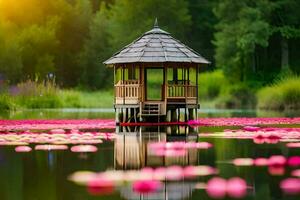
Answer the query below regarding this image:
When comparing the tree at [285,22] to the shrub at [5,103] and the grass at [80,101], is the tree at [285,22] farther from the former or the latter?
the shrub at [5,103]

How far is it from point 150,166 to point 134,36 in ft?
182

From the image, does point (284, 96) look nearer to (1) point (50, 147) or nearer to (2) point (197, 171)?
(1) point (50, 147)

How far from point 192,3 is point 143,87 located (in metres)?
52.2

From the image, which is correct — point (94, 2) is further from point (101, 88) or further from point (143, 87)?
point (143, 87)

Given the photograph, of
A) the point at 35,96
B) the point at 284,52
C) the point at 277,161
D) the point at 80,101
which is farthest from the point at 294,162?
the point at 284,52

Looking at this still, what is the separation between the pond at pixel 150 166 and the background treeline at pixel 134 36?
3441cm

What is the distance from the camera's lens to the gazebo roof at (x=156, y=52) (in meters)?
26.3

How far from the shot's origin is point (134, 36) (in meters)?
66.6

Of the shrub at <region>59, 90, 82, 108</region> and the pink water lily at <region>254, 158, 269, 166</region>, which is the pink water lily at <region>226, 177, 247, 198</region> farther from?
the shrub at <region>59, 90, 82, 108</region>

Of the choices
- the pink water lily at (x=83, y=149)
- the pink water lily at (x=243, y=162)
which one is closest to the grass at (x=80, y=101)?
the pink water lily at (x=83, y=149)

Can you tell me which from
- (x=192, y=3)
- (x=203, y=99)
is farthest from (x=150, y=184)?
(x=192, y=3)

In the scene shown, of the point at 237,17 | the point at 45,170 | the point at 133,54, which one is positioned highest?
the point at 237,17

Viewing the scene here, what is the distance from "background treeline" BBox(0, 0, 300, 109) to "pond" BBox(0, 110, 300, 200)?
1355 inches

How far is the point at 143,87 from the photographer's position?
87.7 ft
